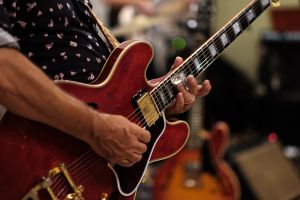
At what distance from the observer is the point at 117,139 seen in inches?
51.9

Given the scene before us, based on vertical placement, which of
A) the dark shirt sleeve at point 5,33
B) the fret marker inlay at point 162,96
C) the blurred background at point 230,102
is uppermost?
the dark shirt sleeve at point 5,33

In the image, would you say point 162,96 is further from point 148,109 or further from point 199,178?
point 199,178

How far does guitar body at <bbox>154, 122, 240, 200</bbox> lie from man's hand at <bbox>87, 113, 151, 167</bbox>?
1.72 m

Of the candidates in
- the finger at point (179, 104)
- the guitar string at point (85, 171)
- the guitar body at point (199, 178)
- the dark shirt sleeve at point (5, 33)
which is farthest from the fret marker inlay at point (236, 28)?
the guitar body at point (199, 178)

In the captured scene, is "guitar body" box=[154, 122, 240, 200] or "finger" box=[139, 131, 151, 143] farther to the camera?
"guitar body" box=[154, 122, 240, 200]

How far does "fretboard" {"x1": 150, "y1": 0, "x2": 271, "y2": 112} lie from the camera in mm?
1589

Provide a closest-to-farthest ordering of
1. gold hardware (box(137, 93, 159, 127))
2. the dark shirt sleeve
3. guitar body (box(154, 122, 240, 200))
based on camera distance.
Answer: the dark shirt sleeve → gold hardware (box(137, 93, 159, 127)) → guitar body (box(154, 122, 240, 200))

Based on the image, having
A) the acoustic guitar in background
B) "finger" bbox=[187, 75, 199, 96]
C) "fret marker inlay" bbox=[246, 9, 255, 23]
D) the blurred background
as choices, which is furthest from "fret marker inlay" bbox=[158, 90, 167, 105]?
the acoustic guitar in background

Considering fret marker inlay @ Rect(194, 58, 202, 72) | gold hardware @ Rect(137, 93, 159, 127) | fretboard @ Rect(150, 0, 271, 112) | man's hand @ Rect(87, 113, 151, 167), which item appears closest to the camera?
man's hand @ Rect(87, 113, 151, 167)

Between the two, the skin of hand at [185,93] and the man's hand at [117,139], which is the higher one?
the man's hand at [117,139]

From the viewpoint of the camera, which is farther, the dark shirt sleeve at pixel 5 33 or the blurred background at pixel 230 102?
the blurred background at pixel 230 102

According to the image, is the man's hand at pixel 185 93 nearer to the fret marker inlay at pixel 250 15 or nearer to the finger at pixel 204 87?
the finger at pixel 204 87

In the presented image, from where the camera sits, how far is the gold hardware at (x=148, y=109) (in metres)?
1.48

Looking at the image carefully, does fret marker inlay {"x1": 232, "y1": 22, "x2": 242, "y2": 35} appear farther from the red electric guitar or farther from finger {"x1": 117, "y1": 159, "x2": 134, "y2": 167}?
finger {"x1": 117, "y1": 159, "x2": 134, "y2": 167}
